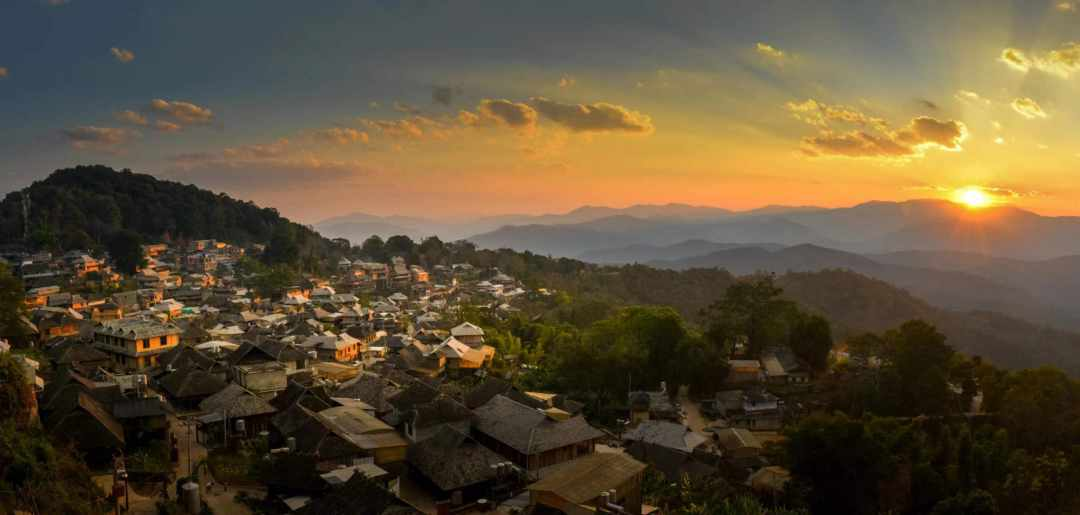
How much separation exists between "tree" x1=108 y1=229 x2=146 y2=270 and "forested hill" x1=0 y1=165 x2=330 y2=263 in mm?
3895

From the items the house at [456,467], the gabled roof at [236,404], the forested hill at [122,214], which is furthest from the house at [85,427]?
the forested hill at [122,214]

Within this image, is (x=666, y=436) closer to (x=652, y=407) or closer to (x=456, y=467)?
(x=652, y=407)

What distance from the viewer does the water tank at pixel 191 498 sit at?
15.8 metres

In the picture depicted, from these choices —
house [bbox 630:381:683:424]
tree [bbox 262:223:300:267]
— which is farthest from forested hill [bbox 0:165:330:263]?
house [bbox 630:381:683:424]

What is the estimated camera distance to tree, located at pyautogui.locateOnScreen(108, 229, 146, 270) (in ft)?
191

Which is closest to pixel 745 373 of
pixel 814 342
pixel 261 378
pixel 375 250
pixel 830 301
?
pixel 814 342

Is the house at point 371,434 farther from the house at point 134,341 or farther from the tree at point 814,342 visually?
the tree at point 814,342

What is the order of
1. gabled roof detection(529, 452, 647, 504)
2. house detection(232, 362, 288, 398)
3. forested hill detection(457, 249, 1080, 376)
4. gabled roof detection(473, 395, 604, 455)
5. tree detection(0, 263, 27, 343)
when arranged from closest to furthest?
gabled roof detection(529, 452, 647, 504) → gabled roof detection(473, 395, 604, 455) → house detection(232, 362, 288, 398) → tree detection(0, 263, 27, 343) → forested hill detection(457, 249, 1080, 376)

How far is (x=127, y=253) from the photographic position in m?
58.5

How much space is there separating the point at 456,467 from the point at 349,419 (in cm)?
478

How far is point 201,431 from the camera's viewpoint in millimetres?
21859

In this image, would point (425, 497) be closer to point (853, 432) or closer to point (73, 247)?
point (853, 432)

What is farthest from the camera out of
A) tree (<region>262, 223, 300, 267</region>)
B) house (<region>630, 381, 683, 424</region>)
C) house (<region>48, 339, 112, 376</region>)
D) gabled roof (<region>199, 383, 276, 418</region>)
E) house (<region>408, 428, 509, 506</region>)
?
tree (<region>262, 223, 300, 267</region>)

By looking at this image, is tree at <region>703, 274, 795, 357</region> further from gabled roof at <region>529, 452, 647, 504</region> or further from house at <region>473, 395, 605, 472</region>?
gabled roof at <region>529, 452, 647, 504</region>
